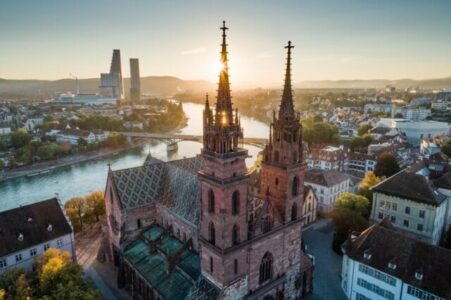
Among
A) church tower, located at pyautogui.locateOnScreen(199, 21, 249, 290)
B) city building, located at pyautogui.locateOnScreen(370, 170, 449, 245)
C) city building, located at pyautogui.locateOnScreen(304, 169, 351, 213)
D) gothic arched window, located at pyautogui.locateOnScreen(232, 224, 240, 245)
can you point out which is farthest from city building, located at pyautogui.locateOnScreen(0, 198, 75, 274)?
city building, located at pyautogui.locateOnScreen(370, 170, 449, 245)

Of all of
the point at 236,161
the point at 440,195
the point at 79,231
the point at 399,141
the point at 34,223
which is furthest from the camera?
the point at 399,141

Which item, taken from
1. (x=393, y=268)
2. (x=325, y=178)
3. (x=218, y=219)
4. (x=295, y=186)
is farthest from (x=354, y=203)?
(x=218, y=219)

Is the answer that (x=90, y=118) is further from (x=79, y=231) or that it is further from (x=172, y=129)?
(x=79, y=231)

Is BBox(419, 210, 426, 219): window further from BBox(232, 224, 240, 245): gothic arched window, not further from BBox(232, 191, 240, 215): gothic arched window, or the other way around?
BBox(232, 191, 240, 215): gothic arched window

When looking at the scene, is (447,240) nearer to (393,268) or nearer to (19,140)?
(393,268)

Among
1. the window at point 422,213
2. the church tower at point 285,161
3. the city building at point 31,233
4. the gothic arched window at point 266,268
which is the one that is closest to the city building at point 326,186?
the window at point 422,213

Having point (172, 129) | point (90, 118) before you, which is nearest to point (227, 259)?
point (90, 118)
